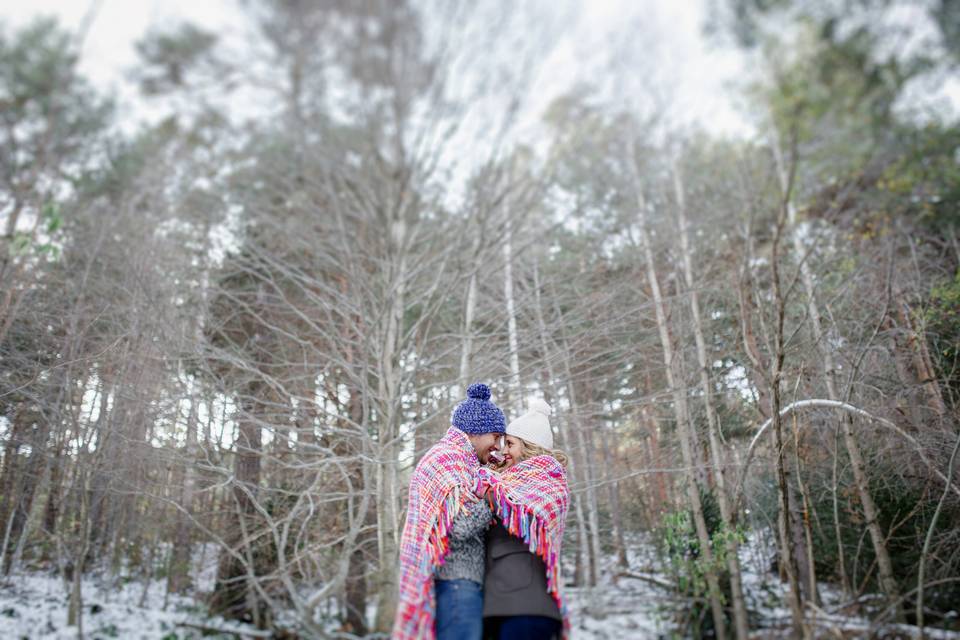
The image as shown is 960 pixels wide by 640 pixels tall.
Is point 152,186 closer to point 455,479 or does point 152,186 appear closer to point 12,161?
point 12,161

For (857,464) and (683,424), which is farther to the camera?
(683,424)

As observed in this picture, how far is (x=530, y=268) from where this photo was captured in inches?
202

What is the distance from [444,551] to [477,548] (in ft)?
0.39

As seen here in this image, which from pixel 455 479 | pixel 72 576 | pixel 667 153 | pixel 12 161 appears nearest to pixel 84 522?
pixel 72 576

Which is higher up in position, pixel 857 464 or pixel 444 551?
pixel 857 464

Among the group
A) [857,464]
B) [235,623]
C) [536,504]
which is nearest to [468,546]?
[536,504]

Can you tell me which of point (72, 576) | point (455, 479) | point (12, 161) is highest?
point (12, 161)

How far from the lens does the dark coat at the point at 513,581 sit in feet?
5.42

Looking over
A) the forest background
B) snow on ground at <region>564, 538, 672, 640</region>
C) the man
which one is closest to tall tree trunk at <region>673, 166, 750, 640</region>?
the forest background

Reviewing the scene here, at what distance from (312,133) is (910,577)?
4442 millimetres

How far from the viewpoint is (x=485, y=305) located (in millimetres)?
4742

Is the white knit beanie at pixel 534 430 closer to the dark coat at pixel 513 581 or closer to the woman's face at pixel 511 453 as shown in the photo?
the woman's face at pixel 511 453

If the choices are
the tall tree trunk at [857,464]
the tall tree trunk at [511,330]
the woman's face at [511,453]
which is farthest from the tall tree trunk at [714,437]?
the woman's face at [511,453]

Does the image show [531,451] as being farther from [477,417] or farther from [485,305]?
[485,305]
